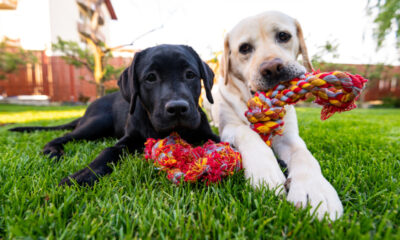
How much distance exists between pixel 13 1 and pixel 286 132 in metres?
19.5

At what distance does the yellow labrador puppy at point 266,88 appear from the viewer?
46.9 inches

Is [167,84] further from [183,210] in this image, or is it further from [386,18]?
[386,18]

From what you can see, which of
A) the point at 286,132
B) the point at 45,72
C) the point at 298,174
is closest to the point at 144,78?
the point at 286,132

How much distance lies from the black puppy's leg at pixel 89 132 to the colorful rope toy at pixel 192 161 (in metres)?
1.36

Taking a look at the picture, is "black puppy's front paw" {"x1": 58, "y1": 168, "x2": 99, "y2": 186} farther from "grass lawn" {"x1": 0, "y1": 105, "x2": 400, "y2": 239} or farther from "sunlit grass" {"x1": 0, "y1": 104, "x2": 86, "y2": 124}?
"sunlit grass" {"x1": 0, "y1": 104, "x2": 86, "y2": 124}

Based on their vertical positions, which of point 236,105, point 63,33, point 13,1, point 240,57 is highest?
point 13,1

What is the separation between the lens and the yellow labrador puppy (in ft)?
3.91

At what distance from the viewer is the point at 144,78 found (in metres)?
2.19

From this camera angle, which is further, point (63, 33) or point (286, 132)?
point (63, 33)

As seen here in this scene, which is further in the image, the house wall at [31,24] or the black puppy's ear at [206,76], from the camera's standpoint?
the house wall at [31,24]

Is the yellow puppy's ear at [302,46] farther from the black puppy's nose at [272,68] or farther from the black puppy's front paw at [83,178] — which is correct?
the black puppy's front paw at [83,178]

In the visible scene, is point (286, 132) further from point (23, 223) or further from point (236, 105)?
point (23, 223)

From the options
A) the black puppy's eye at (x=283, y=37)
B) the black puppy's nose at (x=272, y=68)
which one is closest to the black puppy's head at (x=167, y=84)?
the black puppy's nose at (x=272, y=68)

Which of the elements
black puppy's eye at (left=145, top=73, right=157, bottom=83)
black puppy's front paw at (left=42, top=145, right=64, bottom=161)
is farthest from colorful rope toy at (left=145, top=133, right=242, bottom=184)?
black puppy's front paw at (left=42, top=145, right=64, bottom=161)
